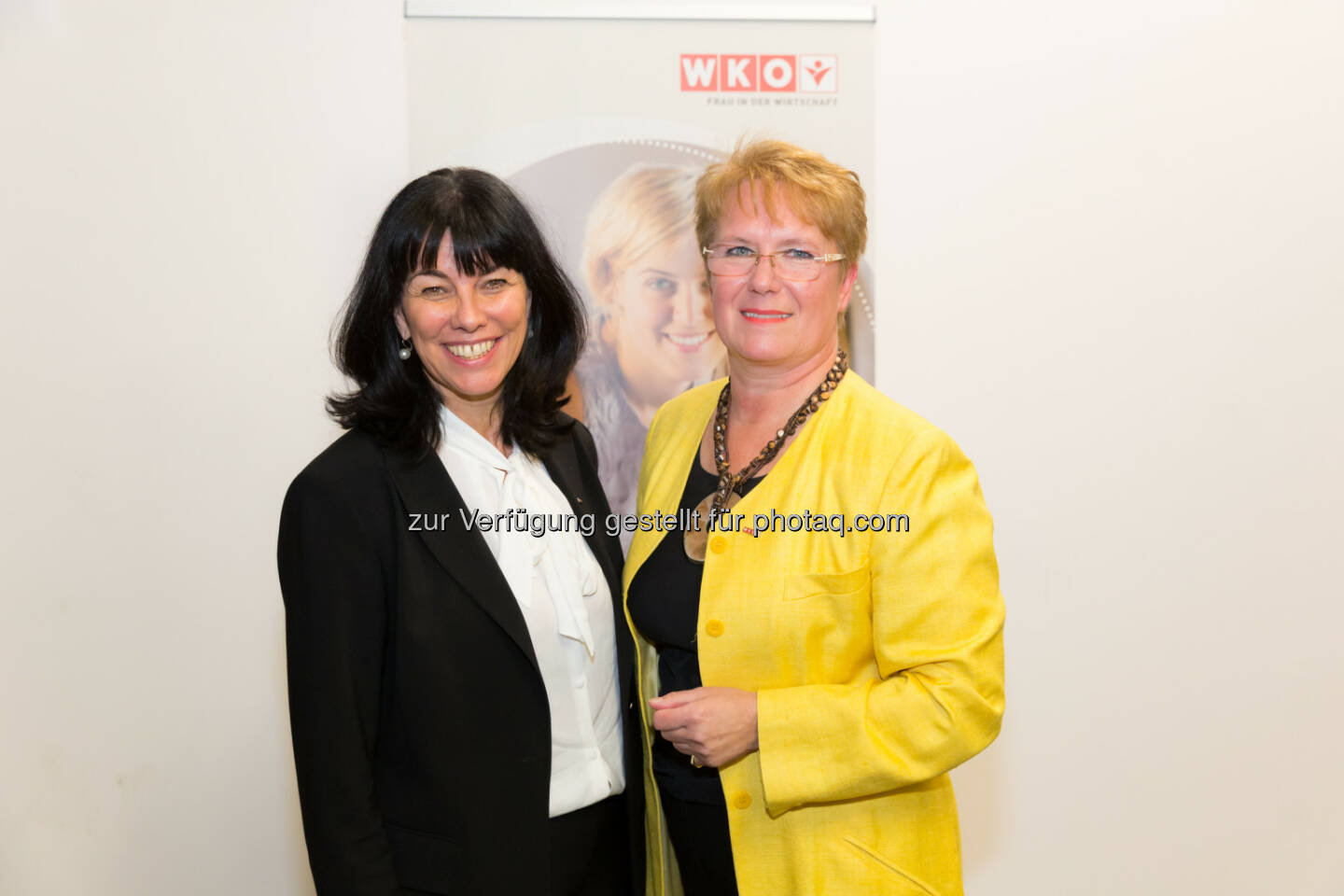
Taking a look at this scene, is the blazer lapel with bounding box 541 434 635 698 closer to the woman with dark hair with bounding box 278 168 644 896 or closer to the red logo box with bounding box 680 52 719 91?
the woman with dark hair with bounding box 278 168 644 896

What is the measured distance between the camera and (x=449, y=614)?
1634 millimetres

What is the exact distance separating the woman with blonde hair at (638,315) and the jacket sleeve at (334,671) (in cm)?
126

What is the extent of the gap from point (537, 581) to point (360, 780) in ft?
1.41

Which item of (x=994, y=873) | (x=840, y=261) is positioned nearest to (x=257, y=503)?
(x=840, y=261)

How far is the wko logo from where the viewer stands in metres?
2.70

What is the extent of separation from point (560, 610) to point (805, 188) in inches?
34.4

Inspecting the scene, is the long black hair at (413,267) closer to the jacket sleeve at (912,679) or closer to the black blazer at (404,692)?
the black blazer at (404,692)

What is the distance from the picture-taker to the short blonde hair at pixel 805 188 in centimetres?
178

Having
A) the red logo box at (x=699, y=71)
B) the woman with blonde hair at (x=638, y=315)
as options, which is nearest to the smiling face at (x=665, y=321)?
the woman with blonde hair at (x=638, y=315)

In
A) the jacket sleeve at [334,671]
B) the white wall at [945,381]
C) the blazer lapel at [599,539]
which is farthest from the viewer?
the white wall at [945,381]

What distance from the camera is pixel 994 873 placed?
9.81ft

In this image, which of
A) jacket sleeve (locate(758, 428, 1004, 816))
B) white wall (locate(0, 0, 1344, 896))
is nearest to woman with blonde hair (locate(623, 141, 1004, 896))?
jacket sleeve (locate(758, 428, 1004, 816))

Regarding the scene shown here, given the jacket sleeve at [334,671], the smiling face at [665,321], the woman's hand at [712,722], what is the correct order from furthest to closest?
the smiling face at [665,321]
the woman's hand at [712,722]
the jacket sleeve at [334,671]

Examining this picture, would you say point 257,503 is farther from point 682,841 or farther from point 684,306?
point 682,841
